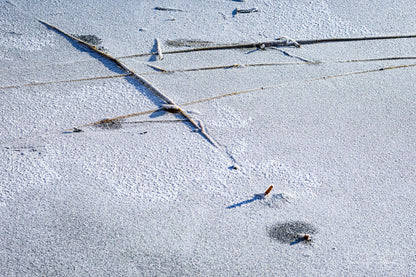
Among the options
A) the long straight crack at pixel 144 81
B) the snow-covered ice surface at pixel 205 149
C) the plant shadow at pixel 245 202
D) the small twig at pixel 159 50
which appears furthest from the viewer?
the small twig at pixel 159 50

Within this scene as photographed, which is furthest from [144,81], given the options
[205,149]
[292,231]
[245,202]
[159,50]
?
[292,231]

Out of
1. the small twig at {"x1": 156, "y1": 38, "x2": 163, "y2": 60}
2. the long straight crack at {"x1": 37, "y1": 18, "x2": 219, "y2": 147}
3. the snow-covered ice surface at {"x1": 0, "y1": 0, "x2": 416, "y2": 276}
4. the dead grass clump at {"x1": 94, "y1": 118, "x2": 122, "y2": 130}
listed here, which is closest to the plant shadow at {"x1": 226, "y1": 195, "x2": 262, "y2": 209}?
the snow-covered ice surface at {"x1": 0, "y1": 0, "x2": 416, "y2": 276}

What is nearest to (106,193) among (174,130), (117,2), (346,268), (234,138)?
(174,130)

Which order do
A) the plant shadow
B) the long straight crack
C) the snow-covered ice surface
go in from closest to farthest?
the snow-covered ice surface
the plant shadow
the long straight crack

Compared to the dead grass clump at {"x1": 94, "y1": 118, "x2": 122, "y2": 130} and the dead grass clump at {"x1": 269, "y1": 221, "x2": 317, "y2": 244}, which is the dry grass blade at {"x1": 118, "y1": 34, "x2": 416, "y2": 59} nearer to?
the dead grass clump at {"x1": 94, "y1": 118, "x2": 122, "y2": 130}

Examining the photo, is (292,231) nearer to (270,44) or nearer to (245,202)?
(245,202)

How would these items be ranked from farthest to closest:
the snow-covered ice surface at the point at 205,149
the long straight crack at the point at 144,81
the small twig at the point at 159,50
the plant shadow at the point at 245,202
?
the small twig at the point at 159,50 < the long straight crack at the point at 144,81 < the plant shadow at the point at 245,202 < the snow-covered ice surface at the point at 205,149

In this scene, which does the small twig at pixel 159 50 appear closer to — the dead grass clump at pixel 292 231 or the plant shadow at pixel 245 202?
the plant shadow at pixel 245 202

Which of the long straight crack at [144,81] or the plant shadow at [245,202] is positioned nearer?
the plant shadow at [245,202]

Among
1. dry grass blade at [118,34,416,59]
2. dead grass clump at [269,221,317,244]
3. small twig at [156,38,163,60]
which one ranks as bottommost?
dead grass clump at [269,221,317,244]

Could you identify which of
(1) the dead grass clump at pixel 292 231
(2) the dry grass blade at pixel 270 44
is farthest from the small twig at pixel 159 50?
(1) the dead grass clump at pixel 292 231
